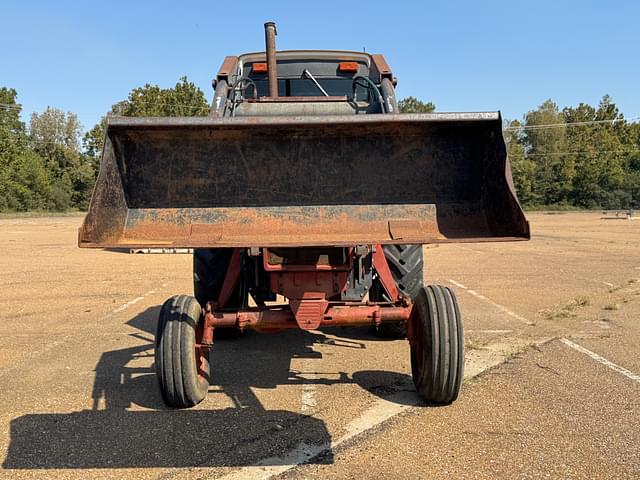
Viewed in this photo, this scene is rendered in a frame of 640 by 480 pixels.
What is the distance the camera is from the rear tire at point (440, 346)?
13.5 feet

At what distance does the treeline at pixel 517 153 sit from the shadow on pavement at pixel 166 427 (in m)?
38.9

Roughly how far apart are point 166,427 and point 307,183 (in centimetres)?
194

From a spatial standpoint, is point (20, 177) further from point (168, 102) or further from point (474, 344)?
point (474, 344)

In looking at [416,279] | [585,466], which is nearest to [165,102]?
[416,279]

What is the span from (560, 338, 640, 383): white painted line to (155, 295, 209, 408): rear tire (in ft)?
11.5

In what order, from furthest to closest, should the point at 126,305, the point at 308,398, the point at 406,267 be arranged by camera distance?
the point at 126,305
the point at 406,267
the point at 308,398

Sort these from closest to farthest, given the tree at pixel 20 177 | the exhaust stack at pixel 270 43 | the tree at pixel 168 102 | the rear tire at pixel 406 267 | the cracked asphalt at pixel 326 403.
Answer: the cracked asphalt at pixel 326 403 → the exhaust stack at pixel 270 43 → the rear tire at pixel 406 267 → the tree at pixel 168 102 → the tree at pixel 20 177

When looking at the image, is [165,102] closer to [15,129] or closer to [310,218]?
[15,129]

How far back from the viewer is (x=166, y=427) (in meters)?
4.01

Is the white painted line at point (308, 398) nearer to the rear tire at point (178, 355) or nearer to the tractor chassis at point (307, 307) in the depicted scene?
the tractor chassis at point (307, 307)

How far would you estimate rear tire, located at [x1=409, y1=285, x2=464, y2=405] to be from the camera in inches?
162

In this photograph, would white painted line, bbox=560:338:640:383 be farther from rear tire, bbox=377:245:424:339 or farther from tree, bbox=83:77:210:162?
tree, bbox=83:77:210:162

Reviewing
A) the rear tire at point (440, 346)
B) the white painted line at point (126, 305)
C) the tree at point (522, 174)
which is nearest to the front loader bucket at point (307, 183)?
the rear tire at point (440, 346)

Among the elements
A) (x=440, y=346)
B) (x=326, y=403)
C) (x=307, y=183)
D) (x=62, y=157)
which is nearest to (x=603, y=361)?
(x=440, y=346)
